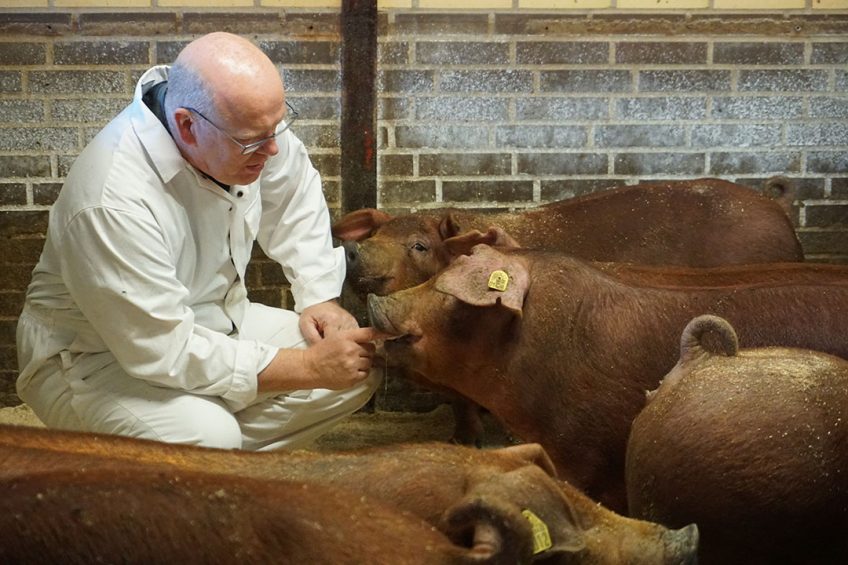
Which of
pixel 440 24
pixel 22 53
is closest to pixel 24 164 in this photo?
pixel 22 53

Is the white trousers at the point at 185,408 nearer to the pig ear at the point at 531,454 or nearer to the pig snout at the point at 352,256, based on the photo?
the pig snout at the point at 352,256

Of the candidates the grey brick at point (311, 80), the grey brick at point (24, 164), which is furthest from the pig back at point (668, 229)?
the grey brick at point (24, 164)

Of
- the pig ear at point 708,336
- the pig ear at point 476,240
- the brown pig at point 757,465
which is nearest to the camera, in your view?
the brown pig at point 757,465

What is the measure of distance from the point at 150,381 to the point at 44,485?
1.86 meters

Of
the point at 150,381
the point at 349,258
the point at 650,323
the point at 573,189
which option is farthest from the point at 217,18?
the point at 650,323

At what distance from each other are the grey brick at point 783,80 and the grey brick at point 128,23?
10.3ft

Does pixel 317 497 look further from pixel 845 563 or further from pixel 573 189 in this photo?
pixel 573 189

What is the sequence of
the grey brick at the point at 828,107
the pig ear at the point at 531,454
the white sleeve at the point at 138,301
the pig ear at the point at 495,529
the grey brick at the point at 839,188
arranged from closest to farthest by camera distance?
the pig ear at the point at 495,529, the pig ear at the point at 531,454, the white sleeve at the point at 138,301, the grey brick at the point at 828,107, the grey brick at the point at 839,188

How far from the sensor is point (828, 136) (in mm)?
6723

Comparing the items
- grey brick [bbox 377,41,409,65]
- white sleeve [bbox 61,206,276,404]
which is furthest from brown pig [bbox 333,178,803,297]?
white sleeve [bbox 61,206,276,404]

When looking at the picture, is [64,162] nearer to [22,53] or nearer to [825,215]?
[22,53]

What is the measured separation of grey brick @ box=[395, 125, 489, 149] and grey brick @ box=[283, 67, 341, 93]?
0.43 meters

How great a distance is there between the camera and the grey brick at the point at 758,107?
6617 mm

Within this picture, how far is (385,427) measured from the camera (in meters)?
6.50
